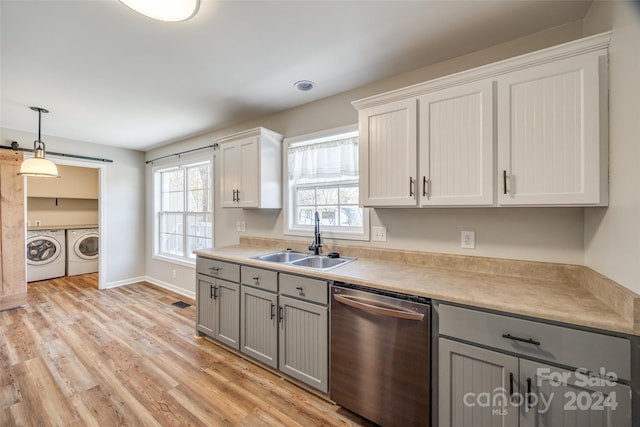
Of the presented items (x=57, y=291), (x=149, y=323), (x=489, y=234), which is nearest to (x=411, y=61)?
(x=489, y=234)

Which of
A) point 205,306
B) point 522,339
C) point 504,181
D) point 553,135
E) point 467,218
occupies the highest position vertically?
point 553,135

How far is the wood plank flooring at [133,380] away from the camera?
5.82 feet

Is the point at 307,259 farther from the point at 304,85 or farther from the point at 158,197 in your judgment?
the point at 158,197

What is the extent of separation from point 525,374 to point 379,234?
1322mm

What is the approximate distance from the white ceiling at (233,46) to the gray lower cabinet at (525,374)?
1.72m

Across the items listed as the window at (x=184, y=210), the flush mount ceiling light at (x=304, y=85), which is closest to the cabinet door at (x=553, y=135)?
the flush mount ceiling light at (x=304, y=85)

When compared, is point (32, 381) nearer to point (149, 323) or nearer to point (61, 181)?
point (149, 323)

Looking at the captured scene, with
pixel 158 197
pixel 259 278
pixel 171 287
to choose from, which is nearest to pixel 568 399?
pixel 259 278

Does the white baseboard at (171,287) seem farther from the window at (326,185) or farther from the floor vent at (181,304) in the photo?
the window at (326,185)

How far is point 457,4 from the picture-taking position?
1505 mm

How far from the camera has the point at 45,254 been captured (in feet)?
16.7

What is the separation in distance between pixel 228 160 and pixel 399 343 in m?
2.60

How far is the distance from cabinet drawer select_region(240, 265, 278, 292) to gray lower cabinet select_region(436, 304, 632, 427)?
124 centimetres

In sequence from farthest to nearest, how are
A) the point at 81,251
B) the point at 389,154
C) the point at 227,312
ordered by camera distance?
the point at 81,251 → the point at 227,312 → the point at 389,154
